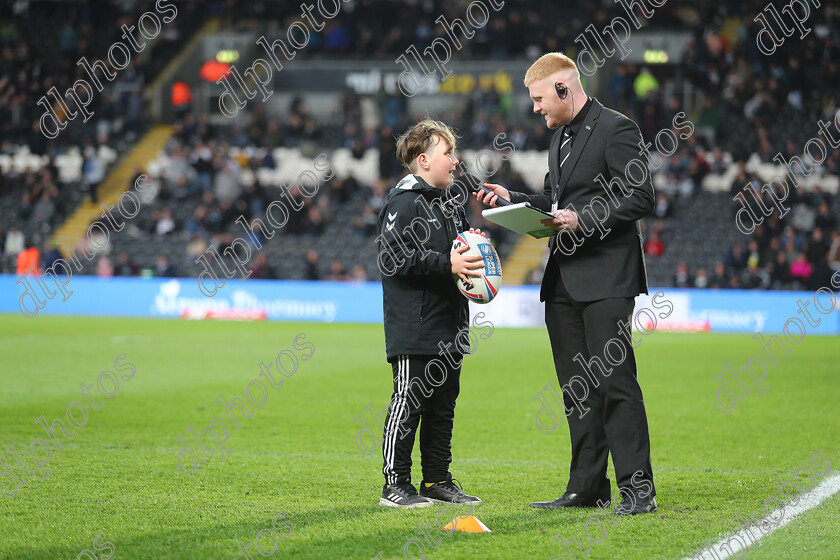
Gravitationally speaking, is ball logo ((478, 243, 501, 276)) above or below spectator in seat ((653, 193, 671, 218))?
below

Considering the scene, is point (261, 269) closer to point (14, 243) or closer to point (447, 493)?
point (14, 243)

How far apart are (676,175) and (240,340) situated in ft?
42.3

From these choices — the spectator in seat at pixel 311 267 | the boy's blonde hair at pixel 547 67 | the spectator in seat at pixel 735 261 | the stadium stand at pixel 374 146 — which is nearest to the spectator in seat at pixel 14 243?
the stadium stand at pixel 374 146

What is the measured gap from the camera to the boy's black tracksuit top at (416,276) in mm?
5418

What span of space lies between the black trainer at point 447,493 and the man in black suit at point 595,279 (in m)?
0.39

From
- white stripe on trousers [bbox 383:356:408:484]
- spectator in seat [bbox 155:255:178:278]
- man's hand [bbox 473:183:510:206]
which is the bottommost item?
white stripe on trousers [bbox 383:356:408:484]

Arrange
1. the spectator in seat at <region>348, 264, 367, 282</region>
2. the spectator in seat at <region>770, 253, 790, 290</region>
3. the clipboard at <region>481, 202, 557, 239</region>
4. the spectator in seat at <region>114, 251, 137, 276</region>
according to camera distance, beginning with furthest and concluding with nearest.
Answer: the spectator in seat at <region>114, 251, 137, 276</region> → the spectator in seat at <region>348, 264, 367, 282</region> → the spectator in seat at <region>770, 253, 790, 290</region> → the clipboard at <region>481, 202, 557, 239</region>

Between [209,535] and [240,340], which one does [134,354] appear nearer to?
[240,340]

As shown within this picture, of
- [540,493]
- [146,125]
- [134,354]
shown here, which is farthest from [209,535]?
[146,125]

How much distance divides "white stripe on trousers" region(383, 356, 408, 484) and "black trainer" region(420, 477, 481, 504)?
0.26 metres

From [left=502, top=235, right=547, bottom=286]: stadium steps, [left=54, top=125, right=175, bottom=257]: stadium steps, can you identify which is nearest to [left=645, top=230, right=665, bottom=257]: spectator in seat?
[left=502, top=235, right=547, bottom=286]: stadium steps

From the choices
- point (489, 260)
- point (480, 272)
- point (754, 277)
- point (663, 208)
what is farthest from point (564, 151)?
point (663, 208)

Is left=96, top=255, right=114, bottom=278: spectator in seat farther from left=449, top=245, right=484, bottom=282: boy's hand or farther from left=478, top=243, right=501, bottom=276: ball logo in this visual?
left=449, top=245, right=484, bottom=282: boy's hand

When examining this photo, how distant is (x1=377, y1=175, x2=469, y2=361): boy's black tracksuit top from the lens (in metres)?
5.42
